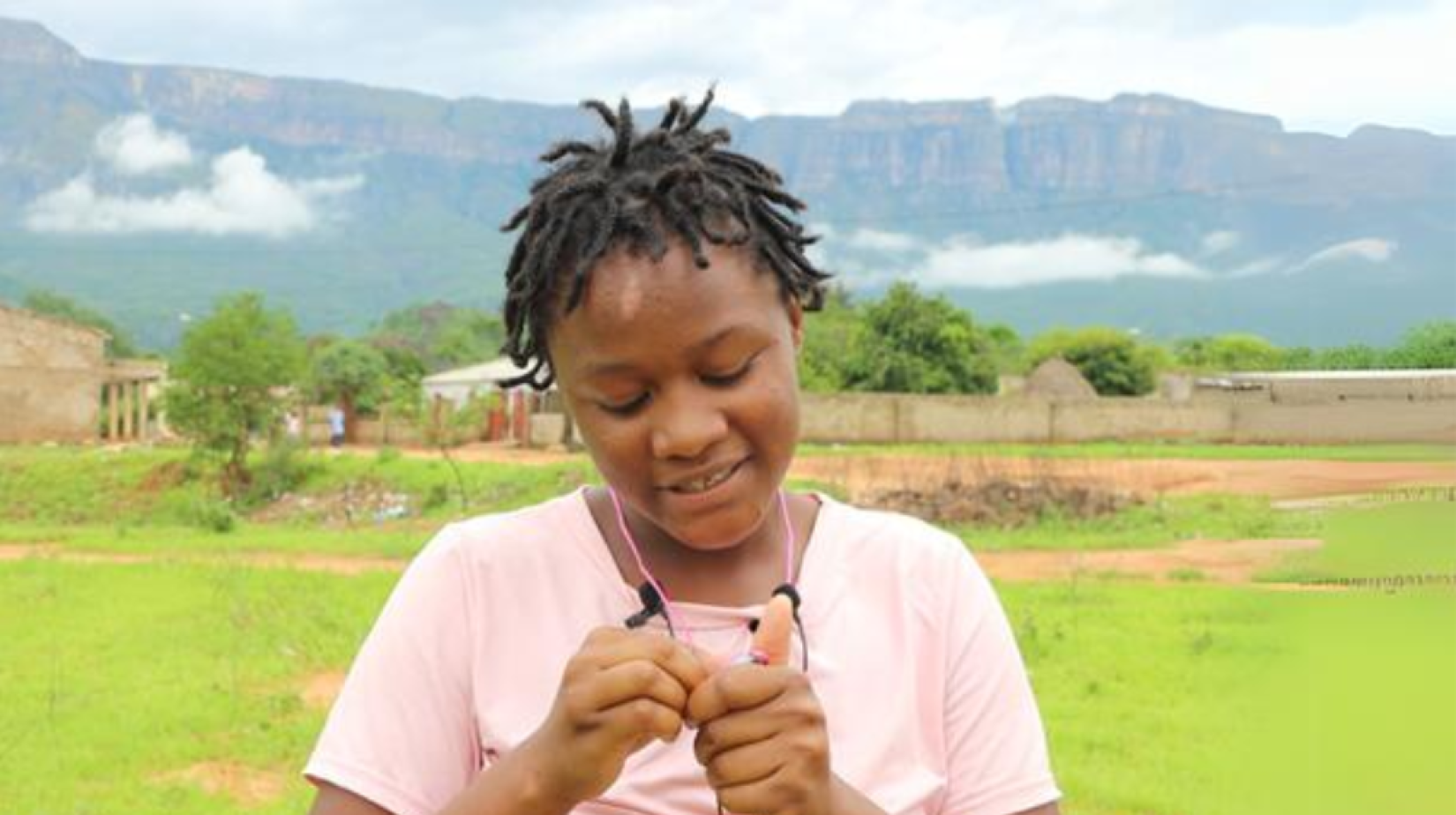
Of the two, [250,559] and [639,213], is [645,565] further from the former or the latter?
[250,559]

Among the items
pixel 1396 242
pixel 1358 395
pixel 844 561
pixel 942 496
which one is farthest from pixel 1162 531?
pixel 844 561

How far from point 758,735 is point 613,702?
14 cm


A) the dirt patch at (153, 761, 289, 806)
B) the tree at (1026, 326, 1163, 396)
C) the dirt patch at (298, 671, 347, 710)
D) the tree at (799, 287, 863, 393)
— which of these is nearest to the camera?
the dirt patch at (153, 761, 289, 806)

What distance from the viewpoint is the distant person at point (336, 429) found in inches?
1288

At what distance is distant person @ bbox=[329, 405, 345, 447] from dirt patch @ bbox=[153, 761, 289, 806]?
1073 inches

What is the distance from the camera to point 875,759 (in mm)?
1593

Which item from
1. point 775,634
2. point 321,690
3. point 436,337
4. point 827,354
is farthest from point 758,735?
point 436,337

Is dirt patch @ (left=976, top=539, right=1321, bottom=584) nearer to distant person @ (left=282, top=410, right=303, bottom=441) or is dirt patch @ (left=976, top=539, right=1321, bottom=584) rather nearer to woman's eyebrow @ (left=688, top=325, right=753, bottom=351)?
woman's eyebrow @ (left=688, top=325, right=753, bottom=351)

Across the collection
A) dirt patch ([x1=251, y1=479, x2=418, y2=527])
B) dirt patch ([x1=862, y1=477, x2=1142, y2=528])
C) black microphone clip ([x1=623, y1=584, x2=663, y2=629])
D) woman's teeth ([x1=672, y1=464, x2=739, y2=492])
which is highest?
woman's teeth ([x1=672, y1=464, x2=739, y2=492])

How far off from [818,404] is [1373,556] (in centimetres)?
2687

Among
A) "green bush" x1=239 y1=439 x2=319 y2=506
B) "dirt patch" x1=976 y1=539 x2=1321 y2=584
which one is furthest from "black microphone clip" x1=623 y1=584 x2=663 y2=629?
"green bush" x1=239 y1=439 x2=319 y2=506

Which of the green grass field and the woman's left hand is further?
the green grass field

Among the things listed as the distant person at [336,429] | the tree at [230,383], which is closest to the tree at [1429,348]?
the tree at [230,383]

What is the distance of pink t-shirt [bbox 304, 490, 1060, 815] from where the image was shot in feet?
5.21
